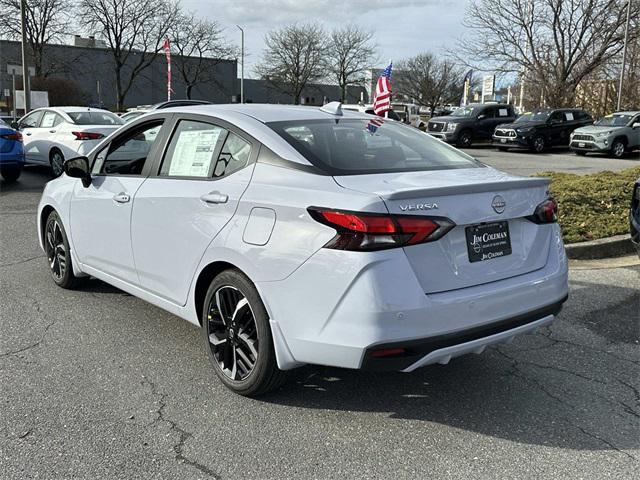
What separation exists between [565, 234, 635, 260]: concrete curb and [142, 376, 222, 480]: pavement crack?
189 inches

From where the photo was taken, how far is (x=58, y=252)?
17.5 ft

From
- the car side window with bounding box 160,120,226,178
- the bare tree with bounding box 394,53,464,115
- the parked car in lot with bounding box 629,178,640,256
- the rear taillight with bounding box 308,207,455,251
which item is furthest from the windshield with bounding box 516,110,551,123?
the bare tree with bounding box 394,53,464,115

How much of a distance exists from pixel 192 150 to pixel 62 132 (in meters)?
9.85

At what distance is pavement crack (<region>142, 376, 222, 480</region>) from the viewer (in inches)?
106

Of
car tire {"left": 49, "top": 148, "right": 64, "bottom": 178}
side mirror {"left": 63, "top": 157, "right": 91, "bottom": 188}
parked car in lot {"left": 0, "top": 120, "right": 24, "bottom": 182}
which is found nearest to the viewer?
side mirror {"left": 63, "top": 157, "right": 91, "bottom": 188}

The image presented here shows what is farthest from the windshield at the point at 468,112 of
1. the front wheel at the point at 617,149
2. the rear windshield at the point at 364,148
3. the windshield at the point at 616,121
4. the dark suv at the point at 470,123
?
the rear windshield at the point at 364,148

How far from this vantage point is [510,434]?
3.02 metres

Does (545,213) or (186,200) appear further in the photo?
(186,200)

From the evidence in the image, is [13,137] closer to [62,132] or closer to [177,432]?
[62,132]

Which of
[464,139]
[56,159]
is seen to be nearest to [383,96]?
[56,159]

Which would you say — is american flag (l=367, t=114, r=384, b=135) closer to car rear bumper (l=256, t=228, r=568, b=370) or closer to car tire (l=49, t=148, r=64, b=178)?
car rear bumper (l=256, t=228, r=568, b=370)

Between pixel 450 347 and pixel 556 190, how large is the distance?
6.94 m

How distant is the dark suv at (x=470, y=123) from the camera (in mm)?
25344

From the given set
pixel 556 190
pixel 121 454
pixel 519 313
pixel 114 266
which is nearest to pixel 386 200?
pixel 519 313
